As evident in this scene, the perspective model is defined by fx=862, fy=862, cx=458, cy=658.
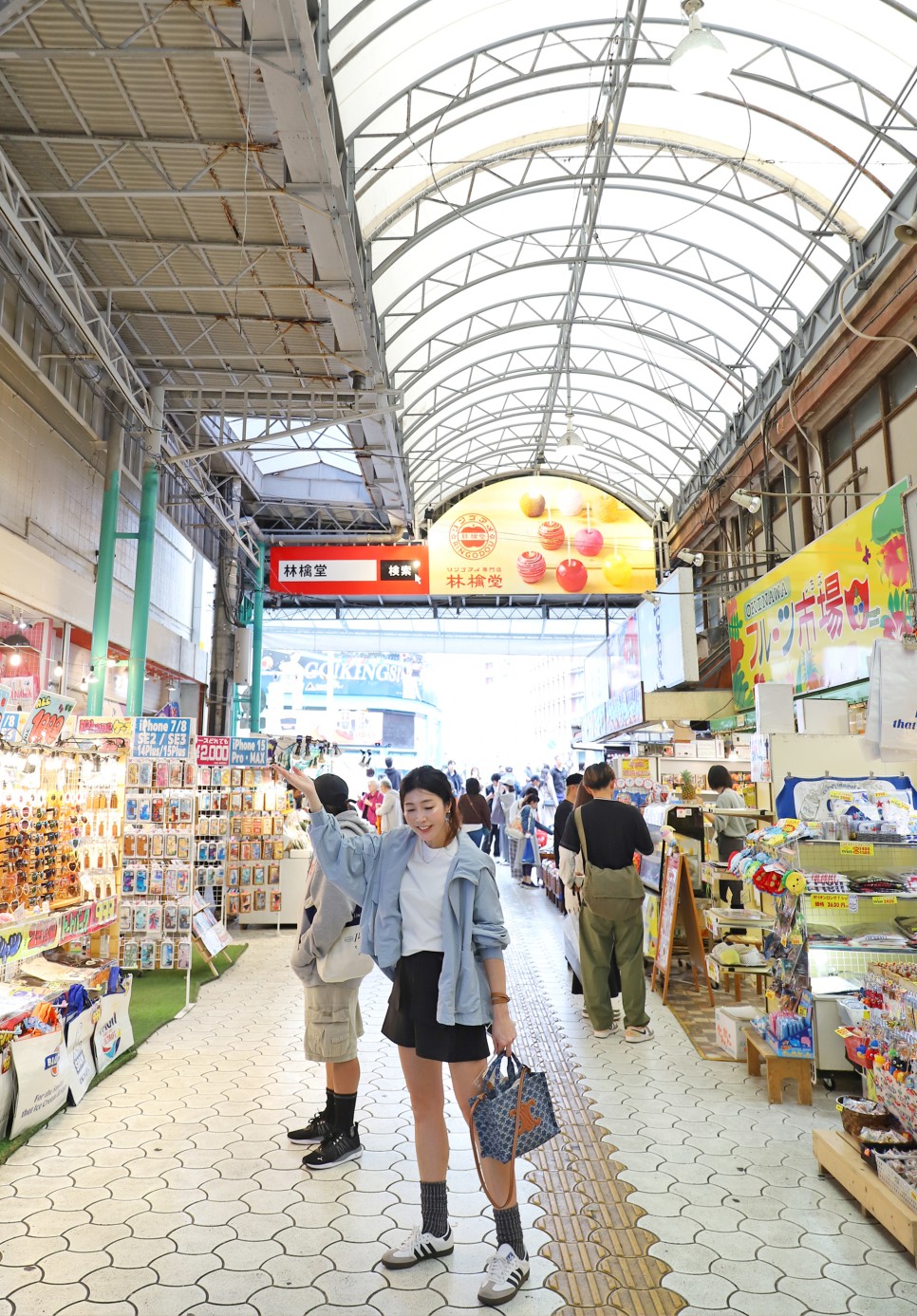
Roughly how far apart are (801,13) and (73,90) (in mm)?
6219

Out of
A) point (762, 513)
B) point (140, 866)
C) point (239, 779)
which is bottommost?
point (140, 866)

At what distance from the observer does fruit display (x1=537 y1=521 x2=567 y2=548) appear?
16.2 meters

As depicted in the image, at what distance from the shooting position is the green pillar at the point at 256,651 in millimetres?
17000

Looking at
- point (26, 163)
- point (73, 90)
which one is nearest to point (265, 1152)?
point (73, 90)

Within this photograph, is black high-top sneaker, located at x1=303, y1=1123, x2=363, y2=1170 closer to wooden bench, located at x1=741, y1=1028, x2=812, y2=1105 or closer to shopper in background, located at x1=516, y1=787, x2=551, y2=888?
wooden bench, located at x1=741, y1=1028, x2=812, y2=1105

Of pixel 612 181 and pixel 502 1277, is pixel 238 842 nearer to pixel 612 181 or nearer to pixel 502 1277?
pixel 502 1277

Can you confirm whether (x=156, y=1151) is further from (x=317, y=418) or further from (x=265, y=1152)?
(x=317, y=418)

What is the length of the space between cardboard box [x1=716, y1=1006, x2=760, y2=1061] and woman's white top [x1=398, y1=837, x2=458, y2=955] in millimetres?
2921

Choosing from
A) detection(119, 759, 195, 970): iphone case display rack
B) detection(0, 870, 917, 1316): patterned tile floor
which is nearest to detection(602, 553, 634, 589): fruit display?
detection(119, 759, 195, 970): iphone case display rack

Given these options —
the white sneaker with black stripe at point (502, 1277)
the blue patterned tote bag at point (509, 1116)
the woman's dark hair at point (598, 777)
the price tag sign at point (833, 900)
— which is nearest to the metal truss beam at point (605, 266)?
the woman's dark hair at point (598, 777)

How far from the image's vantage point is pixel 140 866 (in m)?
6.68

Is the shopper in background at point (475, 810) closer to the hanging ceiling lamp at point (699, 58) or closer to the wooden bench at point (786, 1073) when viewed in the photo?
the wooden bench at point (786, 1073)

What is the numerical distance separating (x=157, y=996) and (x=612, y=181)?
1000 cm

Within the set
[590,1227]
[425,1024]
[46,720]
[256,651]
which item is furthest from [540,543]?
[425,1024]
